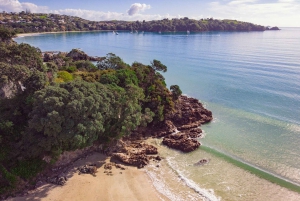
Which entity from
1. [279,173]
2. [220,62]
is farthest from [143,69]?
[220,62]

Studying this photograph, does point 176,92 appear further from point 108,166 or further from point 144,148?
point 108,166

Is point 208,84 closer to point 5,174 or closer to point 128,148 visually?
point 128,148

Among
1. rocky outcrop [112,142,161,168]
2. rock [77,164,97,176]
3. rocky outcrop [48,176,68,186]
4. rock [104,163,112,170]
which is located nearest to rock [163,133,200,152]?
rocky outcrop [112,142,161,168]

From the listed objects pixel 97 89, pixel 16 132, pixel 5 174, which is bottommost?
pixel 5 174

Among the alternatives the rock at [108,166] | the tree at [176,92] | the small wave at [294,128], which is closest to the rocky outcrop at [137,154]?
the rock at [108,166]

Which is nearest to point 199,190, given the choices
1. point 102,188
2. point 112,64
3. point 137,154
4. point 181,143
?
point 181,143

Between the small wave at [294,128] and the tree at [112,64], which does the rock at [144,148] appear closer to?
the tree at [112,64]

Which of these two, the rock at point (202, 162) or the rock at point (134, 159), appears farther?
the rock at point (202, 162)
